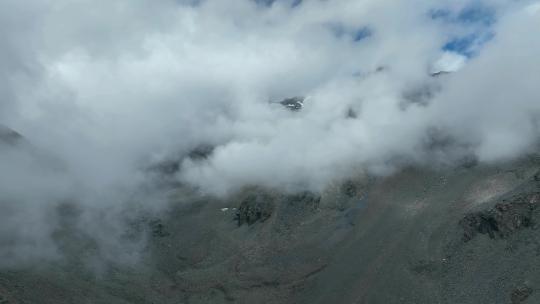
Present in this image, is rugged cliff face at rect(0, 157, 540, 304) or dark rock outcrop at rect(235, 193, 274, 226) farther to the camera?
dark rock outcrop at rect(235, 193, 274, 226)

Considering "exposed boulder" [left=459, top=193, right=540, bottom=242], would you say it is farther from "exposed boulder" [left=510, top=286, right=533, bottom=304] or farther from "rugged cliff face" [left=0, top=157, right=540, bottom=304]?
"exposed boulder" [left=510, top=286, right=533, bottom=304]

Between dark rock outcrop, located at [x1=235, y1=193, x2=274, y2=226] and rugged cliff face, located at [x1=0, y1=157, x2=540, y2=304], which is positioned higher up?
dark rock outcrop, located at [x1=235, y1=193, x2=274, y2=226]

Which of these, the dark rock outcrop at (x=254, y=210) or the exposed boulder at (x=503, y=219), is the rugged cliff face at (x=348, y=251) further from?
the dark rock outcrop at (x=254, y=210)

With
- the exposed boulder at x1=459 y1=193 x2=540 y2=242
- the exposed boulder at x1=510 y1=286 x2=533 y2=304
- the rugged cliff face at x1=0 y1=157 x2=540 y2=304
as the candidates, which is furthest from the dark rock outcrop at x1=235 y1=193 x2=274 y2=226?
the exposed boulder at x1=510 y1=286 x2=533 y2=304

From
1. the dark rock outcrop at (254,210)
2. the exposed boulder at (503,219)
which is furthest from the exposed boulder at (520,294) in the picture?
the dark rock outcrop at (254,210)

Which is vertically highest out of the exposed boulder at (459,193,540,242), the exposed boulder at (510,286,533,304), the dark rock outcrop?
the dark rock outcrop

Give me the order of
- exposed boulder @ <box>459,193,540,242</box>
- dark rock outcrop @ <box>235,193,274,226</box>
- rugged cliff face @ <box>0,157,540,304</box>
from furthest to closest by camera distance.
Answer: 1. dark rock outcrop @ <box>235,193,274,226</box>
2. exposed boulder @ <box>459,193,540,242</box>
3. rugged cliff face @ <box>0,157,540,304</box>

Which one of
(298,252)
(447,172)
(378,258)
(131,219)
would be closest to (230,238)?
(298,252)
